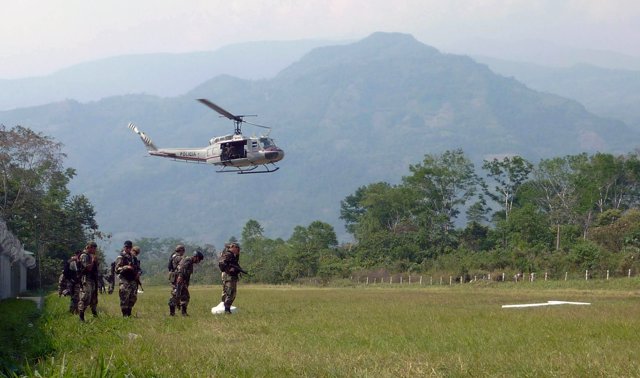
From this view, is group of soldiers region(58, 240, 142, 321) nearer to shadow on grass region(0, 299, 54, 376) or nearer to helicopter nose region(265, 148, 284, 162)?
shadow on grass region(0, 299, 54, 376)

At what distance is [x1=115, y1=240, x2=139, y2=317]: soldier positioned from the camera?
2628 cm

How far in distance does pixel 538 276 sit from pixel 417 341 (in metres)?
55.6

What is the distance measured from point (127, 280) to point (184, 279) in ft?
5.40

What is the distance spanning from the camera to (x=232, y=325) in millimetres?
21812

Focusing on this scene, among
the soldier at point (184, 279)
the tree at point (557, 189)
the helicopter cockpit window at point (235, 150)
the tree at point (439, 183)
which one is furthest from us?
the tree at point (439, 183)

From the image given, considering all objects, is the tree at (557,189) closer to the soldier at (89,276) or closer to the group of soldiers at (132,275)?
the group of soldiers at (132,275)

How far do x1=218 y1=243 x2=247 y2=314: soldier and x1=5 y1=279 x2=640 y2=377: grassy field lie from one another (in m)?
1.43

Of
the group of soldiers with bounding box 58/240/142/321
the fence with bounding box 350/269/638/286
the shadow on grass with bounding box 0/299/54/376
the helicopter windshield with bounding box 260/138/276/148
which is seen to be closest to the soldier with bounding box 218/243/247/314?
the group of soldiers with bounding box 58/240/142/321

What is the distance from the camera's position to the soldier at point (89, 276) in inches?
1016

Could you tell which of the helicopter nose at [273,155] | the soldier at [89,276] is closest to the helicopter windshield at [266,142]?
the helicopter nose at [273,155]

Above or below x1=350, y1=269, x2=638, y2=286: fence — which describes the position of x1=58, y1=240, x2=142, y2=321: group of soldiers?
above

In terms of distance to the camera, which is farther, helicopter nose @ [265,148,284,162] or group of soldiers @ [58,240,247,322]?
helicopter nose @ [265,148,284,162]

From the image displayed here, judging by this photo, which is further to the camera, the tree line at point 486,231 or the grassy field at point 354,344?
the tree line at point 486,231

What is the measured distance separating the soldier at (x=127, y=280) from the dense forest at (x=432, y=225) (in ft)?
147
